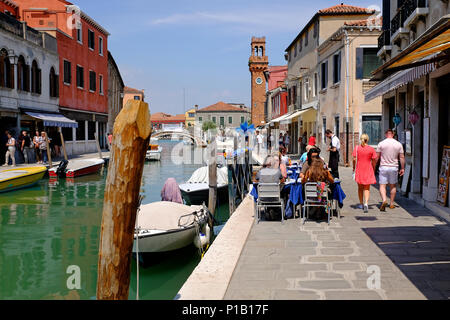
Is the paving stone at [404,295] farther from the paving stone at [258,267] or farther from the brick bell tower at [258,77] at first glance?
the brick bell tower at [258,77]

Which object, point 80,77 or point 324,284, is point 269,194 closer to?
point 324,284

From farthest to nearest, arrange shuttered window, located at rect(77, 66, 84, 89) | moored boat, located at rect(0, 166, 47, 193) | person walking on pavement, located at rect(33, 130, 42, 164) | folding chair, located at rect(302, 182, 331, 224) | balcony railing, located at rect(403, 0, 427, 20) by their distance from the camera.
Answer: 1. shuttered window, located at rect(77, 66, 84, 89)
2. person walking on pavement, located at rect(33, 130, 42, 164)
3. moored boat, located at rect(0, 166, 47, 193)
4. balcony railing, located at rect(403, 0, 427, 20)
5. folding chair, located at rect(302, 182, 331, 224)

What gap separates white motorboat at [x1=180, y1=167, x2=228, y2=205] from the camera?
1481 cm

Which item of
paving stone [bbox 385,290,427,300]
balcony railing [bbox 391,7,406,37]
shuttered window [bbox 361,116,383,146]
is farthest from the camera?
shuttered window [bbox 361,116,383,146]

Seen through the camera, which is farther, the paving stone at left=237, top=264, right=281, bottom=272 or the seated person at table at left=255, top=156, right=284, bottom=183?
the seated person at table at left=255, top=156, right=284, bottom=183

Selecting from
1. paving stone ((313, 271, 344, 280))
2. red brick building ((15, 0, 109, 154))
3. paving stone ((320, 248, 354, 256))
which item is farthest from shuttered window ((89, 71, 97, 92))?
paving stone ((313, 271, 344, 280))

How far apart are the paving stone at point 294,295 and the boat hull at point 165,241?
3.88m

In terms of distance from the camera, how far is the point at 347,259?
223 inches

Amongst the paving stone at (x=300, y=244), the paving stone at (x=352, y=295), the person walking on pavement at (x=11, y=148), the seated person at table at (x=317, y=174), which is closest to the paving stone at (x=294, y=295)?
the paving stone at (x=352, y=295)

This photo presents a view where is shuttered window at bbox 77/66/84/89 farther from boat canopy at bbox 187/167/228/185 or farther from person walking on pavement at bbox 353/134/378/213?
person walking on pavement at bbox 353/134/378/213

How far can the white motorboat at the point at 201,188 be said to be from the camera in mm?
14812

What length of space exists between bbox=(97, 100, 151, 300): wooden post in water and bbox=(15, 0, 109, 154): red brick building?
87.2 feet

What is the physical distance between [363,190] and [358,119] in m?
11.4
